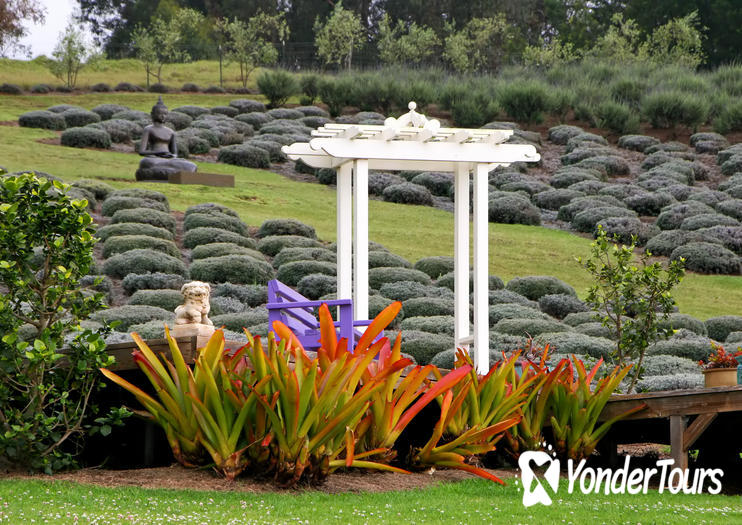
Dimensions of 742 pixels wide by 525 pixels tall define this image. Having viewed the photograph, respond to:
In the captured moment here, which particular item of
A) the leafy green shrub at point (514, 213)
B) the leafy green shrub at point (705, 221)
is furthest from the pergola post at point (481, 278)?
the leafy green shrub at point (705, 221)

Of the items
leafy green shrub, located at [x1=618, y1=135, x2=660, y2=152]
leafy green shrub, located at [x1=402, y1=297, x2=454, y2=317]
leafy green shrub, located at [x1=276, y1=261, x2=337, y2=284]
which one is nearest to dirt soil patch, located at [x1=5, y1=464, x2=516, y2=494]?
leafy green shrub, located at [x1=402, y1=297, x2=454, y2=317]

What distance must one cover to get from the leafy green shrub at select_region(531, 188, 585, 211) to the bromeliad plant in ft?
56.2

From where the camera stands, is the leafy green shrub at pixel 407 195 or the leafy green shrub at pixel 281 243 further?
the leafy green shrub at pixel 407 195

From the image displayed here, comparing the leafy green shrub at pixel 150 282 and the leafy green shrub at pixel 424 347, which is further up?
the leafy green shrub at pixel 150 282

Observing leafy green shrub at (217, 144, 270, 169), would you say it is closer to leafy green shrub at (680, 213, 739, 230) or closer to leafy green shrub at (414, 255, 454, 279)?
leafy green shrub at (414, 255, 454, 279)

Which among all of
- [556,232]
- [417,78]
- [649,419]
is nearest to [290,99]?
[417,78]

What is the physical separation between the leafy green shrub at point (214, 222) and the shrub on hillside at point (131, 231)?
726 millimetres

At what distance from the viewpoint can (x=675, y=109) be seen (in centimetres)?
3023

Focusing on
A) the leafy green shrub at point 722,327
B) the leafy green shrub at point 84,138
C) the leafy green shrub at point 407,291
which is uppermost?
the leafy green shrub at point 84,138

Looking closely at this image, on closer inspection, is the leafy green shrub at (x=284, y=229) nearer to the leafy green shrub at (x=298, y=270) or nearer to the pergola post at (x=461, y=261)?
the leafy green shrub at (x=298, y=270)

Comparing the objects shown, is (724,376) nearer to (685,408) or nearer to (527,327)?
(685,408)

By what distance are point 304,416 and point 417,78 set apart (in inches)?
1179

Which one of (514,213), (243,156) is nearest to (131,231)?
(243,156)

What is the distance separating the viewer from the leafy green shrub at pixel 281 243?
17766mm
